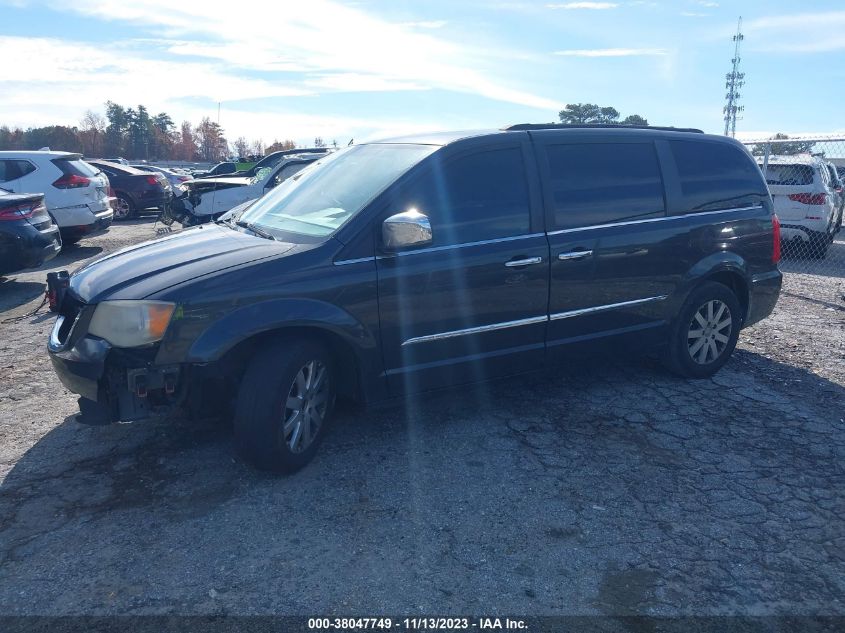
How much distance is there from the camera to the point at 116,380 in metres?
3.85

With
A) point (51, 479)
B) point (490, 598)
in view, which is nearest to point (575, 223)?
point (490, 598)

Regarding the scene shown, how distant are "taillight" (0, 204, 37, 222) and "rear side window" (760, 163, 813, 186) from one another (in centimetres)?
1118

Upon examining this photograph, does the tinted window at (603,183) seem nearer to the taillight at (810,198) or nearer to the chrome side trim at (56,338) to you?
the chrome side trim at (56,338)

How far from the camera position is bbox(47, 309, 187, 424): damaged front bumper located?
3.77 metres

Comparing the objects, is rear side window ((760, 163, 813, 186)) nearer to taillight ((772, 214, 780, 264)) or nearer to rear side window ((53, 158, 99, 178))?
taillight ((772, 214, 780, 264))

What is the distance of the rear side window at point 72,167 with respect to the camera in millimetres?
12031

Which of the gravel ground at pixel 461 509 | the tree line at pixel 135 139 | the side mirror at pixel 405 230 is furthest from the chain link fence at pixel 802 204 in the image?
the tree line at pixel 135 139

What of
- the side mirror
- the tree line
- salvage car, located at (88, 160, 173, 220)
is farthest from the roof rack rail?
the tree line

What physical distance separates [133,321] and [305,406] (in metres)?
1.02

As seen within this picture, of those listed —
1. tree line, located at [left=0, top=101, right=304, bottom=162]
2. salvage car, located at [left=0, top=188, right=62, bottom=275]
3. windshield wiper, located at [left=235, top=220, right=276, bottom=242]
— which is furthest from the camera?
tree line, located at [left=0, top=101, right=304, bottom=162]

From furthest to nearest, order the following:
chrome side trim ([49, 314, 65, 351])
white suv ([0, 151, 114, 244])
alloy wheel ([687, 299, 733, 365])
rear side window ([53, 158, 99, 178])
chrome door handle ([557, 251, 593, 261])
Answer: rear side window ([53, 158, 99, 178]) → white suv ([0, 151, 114, 244]) → alloy wheel ([687, 299, 733, 365]) → chrome door handle ([557, 251, 593, 261]) → chrome side trim ([49, 314, 65, 351])

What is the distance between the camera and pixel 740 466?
4.29 metres

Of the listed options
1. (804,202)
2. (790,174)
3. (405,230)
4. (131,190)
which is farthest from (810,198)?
(131,190)

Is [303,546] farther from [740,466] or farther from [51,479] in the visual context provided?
[740,466]
